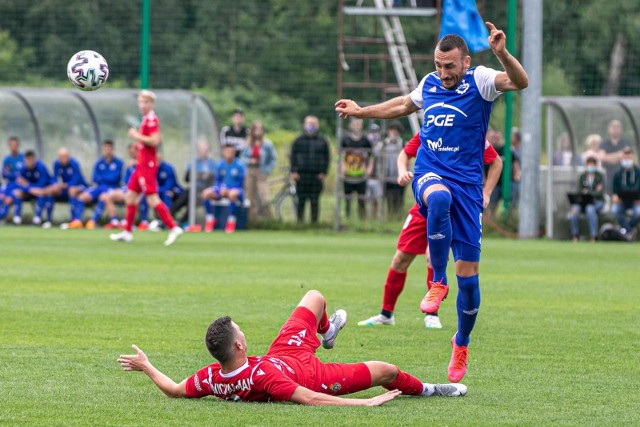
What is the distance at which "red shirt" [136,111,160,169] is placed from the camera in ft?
62.6

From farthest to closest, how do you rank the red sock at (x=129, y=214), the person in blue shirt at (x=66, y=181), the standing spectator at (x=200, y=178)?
the person in blue shirt at (x=66, y=181) < the standing spectator at (x=200, y=178) < the red sock at (x=129, y=214)

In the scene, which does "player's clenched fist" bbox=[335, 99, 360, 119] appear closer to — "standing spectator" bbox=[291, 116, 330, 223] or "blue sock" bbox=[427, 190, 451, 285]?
"blue sock" bbox=[427, 190, 451, 285]

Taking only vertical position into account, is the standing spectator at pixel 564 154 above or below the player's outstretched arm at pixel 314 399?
above

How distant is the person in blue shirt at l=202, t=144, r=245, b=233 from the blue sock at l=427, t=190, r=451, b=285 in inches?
657

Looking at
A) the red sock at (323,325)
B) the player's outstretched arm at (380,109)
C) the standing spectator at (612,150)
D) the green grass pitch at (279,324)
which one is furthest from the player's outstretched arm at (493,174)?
the standing spectator at (612,150)

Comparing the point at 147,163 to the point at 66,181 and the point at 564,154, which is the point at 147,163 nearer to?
the point at 66,181

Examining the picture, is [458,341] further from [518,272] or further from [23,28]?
[23,28]

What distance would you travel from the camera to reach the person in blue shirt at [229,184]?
24.9 meters

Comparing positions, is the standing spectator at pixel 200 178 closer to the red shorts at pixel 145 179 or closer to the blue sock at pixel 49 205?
the blue sock at pixel 49 205

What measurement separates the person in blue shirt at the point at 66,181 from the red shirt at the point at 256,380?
19336mm

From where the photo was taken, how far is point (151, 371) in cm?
702

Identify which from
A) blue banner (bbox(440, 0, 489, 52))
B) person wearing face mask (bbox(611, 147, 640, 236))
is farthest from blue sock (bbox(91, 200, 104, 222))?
blue banner (bbox(440, 0, 489, 52))

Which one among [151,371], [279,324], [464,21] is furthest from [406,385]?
[464,21]

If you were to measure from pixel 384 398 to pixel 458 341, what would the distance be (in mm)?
1150
